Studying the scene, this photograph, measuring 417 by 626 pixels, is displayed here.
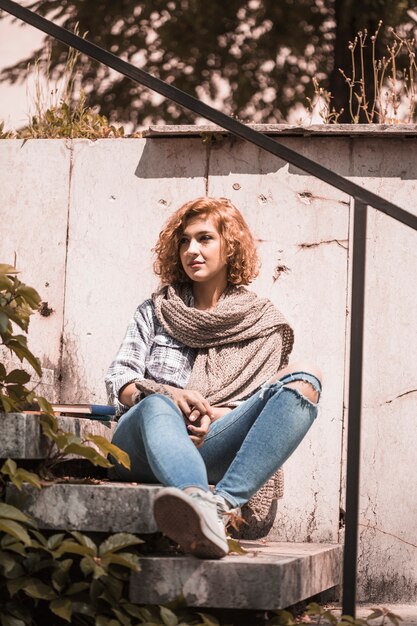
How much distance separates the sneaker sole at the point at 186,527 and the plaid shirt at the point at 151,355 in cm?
93

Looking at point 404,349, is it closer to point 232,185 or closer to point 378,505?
point 378,505

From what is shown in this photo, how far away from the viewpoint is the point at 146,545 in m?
3.14

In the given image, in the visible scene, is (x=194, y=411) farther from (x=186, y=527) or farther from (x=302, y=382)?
(x=186, y=527)

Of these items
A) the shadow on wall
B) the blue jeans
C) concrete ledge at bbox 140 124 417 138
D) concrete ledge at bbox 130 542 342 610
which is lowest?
concrete ledge at bbox 130 542 342 610

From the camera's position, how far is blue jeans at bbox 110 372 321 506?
10.3 feet

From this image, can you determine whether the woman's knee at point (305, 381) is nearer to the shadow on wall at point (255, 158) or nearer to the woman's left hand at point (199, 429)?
the woman's left hand at point (199, 429)

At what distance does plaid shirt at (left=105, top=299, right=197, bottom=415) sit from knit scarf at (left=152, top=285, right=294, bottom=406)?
38mm

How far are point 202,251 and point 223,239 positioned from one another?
0.10 meters

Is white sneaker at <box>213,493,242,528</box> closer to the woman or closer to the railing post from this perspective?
the woman

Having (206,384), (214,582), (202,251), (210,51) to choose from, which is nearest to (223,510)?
(214,582)

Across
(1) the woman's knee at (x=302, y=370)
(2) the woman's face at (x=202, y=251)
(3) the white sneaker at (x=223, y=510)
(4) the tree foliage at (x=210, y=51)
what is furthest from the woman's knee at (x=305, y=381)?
(4) the tree foliage at (x=210, y=51)

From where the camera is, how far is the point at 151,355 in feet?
13.1

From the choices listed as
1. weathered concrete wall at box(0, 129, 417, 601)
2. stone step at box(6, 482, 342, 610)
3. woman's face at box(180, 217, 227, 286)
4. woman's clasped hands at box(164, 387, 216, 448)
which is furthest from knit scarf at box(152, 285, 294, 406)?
stone step at box(6, 482, 342, 610)

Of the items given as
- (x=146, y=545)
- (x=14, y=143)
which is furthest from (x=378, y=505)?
(x=14, y=143)
